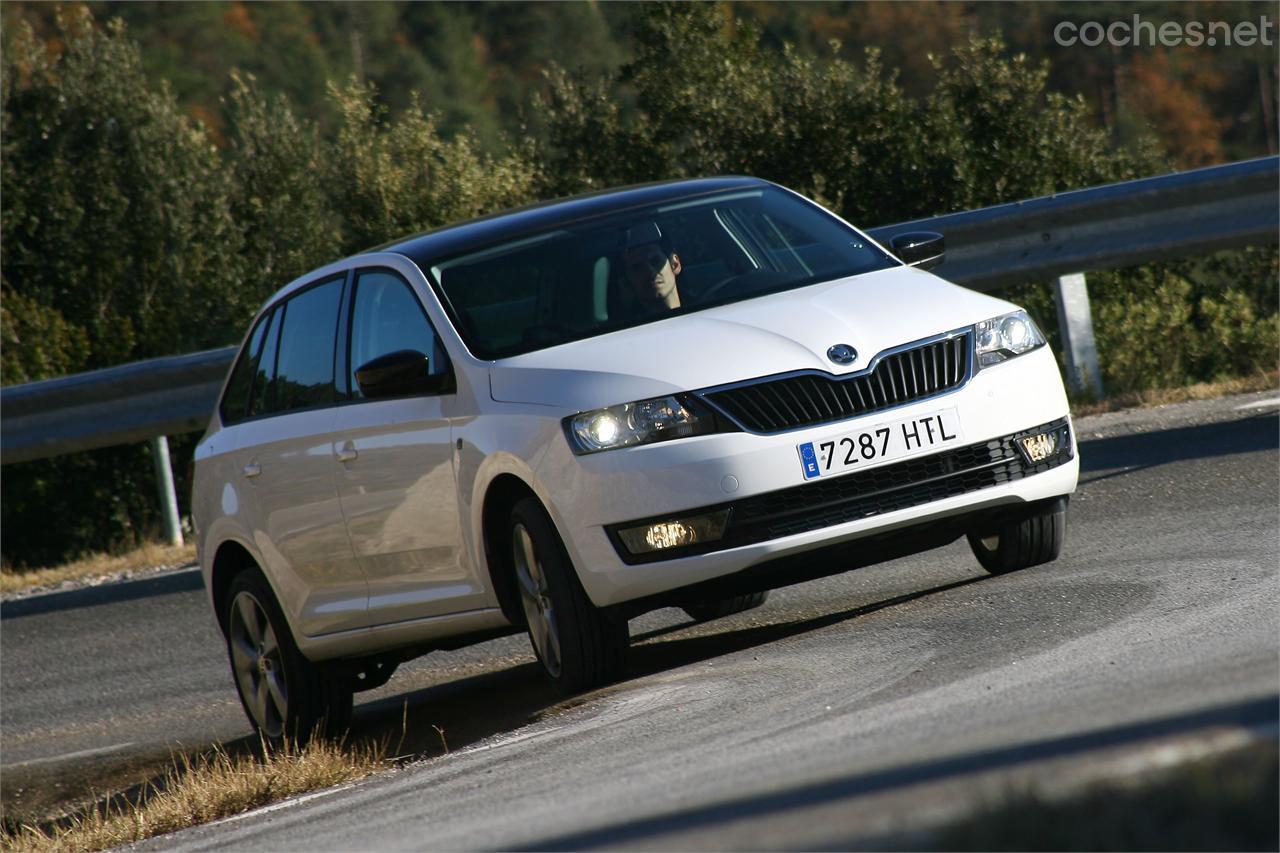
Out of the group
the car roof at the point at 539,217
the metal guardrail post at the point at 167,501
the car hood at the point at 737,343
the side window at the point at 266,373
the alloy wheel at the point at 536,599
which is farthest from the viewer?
the metal guardrail post at the point at 167,501

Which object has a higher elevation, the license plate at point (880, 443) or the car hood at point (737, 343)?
the car hood at point (737, 343)

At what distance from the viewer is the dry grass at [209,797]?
6.14 metres

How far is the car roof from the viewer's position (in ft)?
25.5

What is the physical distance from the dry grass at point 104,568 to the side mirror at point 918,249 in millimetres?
6065

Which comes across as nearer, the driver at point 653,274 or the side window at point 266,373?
the driver at point 653,274

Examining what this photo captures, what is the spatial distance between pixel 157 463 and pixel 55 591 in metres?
1.77

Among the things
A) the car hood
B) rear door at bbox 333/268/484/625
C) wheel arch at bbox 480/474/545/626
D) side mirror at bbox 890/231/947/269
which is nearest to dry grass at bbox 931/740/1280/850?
the car hood

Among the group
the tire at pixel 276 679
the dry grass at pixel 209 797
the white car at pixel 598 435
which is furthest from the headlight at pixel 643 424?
the tire at pixel 276 679

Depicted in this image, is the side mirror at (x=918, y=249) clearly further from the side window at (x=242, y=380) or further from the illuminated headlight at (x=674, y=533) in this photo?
the side window at (x=242, y=380)

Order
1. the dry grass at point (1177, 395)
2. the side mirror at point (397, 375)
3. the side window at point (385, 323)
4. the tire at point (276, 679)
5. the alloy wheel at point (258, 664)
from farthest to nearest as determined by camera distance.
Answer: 1. the dry grass at point (1177, 395)
2. the alloy wheel at point (258, 664)
3. the tire at point (276, 679)
4. the side window at point (385, 323)
5. the side mirror at point (397, 375)

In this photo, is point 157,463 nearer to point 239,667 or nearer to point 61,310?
point 239,667

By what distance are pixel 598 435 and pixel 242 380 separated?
2820mm

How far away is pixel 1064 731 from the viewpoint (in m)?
4.25

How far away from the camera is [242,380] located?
873 cm
